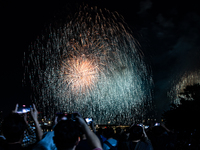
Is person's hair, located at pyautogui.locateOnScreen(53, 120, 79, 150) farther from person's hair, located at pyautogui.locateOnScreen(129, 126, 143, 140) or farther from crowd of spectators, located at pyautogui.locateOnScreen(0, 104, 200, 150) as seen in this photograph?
person's hair, located at pyautogui.locateOnScreen(129, 126, 143, 140)

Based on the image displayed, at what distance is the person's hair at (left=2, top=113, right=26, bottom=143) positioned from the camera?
8.69ft

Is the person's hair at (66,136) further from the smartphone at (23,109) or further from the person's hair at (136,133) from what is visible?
the person's hair at (136,133)

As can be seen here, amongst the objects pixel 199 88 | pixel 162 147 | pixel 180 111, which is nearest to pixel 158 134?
pixel 162 147

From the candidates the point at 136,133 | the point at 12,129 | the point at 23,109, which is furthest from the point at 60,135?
the point at 136,133

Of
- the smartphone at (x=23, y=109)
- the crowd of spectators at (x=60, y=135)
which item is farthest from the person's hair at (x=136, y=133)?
the smartphone at (x=23, y=109)

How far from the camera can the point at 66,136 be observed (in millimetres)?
2312

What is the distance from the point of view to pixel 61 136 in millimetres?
2314

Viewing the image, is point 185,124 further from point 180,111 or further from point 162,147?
point 162,147

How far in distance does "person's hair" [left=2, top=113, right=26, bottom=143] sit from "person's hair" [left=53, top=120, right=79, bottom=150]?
68 centimetres

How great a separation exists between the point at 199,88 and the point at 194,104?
992 cm

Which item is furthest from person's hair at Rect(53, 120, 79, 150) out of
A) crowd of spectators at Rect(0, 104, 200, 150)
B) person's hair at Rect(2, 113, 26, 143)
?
person's hair at Rect(2, 113, 26, 143)

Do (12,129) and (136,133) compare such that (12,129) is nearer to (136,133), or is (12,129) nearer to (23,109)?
(23,109)

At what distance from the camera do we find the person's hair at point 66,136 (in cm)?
231

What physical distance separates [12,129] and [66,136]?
878 mm
